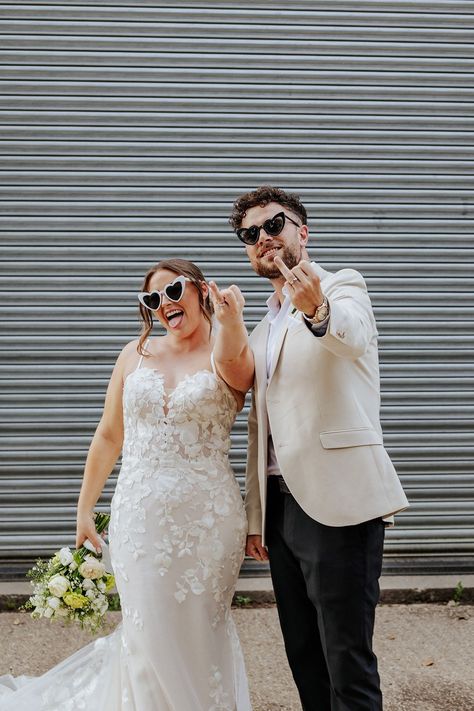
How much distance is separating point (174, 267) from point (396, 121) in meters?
2.71

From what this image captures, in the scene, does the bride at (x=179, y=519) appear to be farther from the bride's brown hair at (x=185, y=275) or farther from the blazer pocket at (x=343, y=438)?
the blazer pocket at (x=343, y=438)

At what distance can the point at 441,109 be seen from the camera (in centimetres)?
518

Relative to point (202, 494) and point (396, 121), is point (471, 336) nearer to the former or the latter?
point (396, 121)

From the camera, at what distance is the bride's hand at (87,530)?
3357 mm

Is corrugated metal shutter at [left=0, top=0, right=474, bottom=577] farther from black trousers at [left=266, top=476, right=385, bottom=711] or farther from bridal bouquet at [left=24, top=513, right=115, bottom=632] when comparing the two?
black trousers at [left=266, top=476, right=385, bottom=711]

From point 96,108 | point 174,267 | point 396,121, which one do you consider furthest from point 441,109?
point 174,267

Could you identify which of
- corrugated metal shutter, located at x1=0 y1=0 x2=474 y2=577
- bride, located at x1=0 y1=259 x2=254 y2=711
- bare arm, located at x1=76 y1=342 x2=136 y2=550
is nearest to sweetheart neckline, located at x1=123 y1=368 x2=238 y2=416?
bride, located at x1=0 y1=259 x2=254 y2=711

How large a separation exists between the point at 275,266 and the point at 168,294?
1.50ft

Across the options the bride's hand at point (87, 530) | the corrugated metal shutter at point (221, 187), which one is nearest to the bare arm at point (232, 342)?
the bride's hand at point (87, 530)

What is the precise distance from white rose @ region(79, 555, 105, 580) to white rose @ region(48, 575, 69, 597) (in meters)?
0.08

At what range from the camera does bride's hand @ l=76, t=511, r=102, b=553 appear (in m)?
3.36

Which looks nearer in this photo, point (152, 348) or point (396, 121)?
point (152, 348)

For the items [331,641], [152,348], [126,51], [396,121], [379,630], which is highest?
[126,51]

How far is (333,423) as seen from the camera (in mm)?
2695
